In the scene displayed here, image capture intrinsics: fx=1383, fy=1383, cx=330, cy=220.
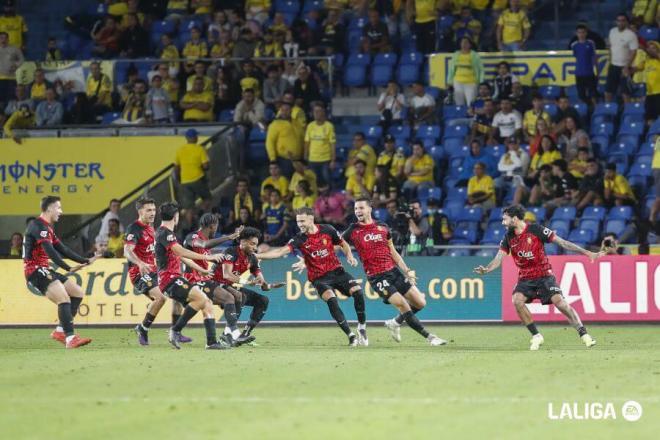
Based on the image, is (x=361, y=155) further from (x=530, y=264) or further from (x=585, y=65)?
(x=530, y=264)

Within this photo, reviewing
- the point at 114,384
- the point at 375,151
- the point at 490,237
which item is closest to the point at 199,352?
the point at 114,384

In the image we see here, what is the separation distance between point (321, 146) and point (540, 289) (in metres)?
11.1

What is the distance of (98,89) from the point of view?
32.1m

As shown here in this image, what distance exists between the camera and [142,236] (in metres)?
20.7

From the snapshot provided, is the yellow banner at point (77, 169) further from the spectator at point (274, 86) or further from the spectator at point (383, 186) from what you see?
the spectator at point (383, 186)

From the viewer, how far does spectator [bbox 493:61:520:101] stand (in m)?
30.3

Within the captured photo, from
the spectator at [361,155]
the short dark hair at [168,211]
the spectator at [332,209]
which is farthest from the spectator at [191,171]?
the short dark hair at [168,211]

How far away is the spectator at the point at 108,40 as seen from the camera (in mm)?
33906

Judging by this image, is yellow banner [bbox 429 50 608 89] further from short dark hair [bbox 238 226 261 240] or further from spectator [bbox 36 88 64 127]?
short dark hair [bbox 238 226 261 240]

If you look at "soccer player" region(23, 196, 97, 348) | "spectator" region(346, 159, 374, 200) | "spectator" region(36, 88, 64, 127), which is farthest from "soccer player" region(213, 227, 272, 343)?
"spectator" region(36, 88, 64, 127)

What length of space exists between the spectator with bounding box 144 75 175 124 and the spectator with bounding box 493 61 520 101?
7418 mm

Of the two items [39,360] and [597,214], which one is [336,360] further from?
[597,214]

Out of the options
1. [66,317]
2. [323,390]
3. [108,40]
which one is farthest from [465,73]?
[323,390]

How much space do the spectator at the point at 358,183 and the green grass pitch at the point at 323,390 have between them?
8055 millimetres
